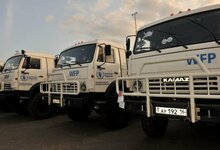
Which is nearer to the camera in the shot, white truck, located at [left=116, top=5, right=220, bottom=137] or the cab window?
white truck, located at [left=116, top=5, right=220, bottom=137]

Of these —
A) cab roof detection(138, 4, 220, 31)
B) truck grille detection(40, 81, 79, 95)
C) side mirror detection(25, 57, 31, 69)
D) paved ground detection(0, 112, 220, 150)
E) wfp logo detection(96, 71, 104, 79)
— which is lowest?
paved ground detection(0, 112, 220, 150)

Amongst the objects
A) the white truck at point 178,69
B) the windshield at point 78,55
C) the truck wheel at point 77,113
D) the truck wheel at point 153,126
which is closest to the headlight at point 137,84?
the white truck at point 178,69

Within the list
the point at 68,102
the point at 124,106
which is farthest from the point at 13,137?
the point at 124,106

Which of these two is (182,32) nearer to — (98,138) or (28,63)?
(98,138)

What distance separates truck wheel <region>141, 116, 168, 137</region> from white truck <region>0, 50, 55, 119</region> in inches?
177

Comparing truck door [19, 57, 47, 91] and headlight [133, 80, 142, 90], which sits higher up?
truck door [19, 57, 47, 91]

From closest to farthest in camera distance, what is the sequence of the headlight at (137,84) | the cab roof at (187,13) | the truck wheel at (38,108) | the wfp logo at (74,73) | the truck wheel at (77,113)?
the cab roof at (187,13) < the headlight at (137,84) < the wfp logo at (74,73) < the truck wheel at (77,113) < the truck wheel at (38,108)

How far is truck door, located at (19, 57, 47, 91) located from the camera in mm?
10227

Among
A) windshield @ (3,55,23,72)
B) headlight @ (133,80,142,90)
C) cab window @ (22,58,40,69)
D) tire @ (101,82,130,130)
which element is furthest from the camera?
cab window @ (22,58,40,69)

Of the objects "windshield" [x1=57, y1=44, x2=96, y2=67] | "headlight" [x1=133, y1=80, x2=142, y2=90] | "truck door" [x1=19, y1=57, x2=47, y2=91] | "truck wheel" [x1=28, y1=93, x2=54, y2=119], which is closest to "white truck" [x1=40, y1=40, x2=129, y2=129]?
"windshield" [x1=57, y1=44, x2=96, y2=67]

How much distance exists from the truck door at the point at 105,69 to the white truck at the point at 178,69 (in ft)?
6.53

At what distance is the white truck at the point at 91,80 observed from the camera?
730cm

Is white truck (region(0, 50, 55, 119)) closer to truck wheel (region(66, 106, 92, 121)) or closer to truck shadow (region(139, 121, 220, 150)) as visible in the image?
truck wheel (region(66, 106, 92, 121))

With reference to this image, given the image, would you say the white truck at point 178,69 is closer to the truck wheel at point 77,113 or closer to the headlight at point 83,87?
the headlight at point 83,87
